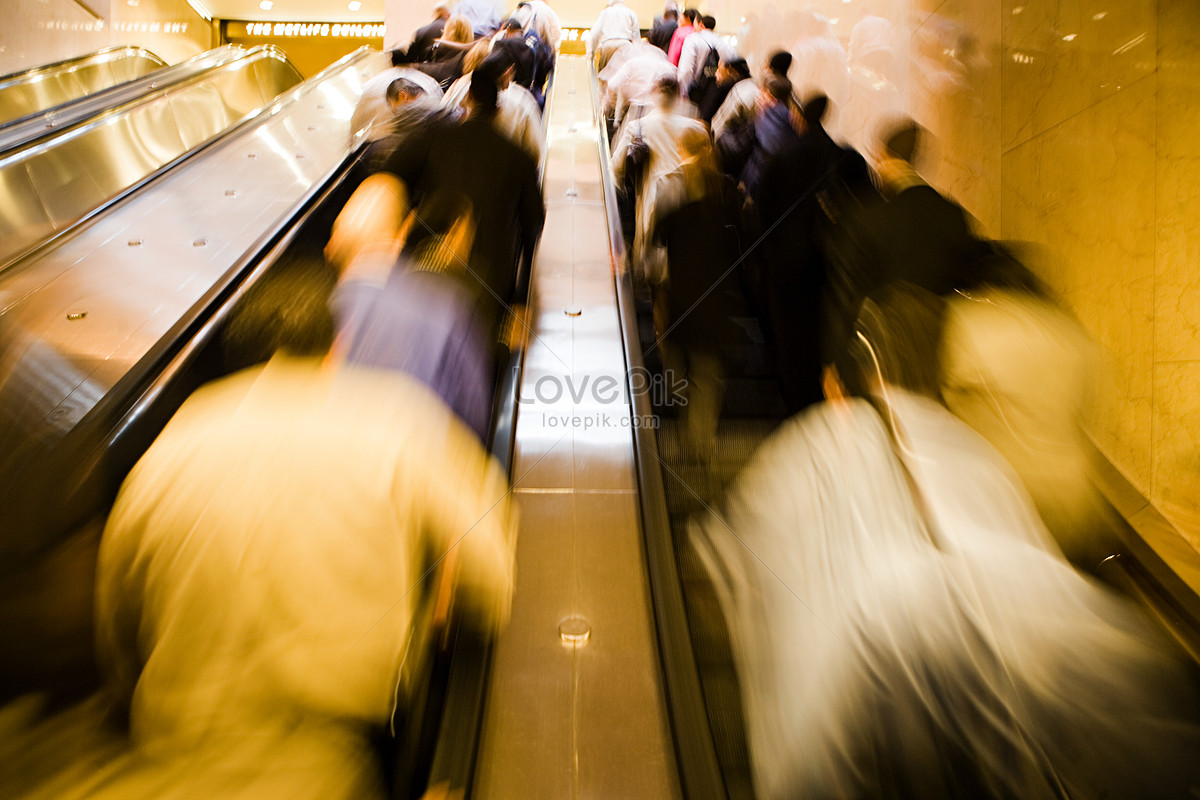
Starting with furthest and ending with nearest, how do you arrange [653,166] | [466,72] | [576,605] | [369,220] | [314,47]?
[314,47], [466,72], [653,166], [369,220], [576,605]

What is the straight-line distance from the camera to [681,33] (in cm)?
677

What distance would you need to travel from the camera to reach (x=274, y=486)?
105 cm

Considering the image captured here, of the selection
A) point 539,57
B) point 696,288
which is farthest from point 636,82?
point 696,288

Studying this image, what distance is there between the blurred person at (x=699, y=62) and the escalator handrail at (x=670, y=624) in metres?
4.08

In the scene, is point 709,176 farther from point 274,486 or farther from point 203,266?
point 274,486

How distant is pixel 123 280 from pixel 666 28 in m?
6.88

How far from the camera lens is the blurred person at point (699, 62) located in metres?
5.81

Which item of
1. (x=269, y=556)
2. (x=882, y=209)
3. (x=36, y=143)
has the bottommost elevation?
(x=269, y=556)

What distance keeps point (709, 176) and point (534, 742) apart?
301 cm

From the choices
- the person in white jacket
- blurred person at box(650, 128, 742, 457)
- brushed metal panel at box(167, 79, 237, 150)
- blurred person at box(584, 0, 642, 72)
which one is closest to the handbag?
blurred person at box(650, 128, 742, 457)

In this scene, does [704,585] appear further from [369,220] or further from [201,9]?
[201,9]

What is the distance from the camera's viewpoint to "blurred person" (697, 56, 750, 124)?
5.28 m

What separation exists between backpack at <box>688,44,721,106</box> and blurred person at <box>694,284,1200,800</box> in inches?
203

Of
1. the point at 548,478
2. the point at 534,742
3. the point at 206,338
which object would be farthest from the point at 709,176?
the point at 534,742
